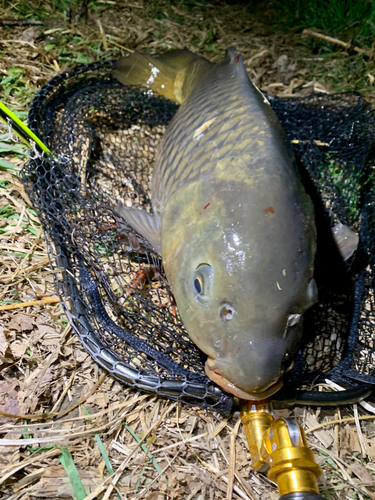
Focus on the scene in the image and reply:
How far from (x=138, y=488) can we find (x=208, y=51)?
404 centimetres

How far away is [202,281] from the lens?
163cm

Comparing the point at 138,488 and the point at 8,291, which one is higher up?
the point at 8,291

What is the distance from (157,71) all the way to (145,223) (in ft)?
4.99

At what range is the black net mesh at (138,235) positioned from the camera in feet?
6.88

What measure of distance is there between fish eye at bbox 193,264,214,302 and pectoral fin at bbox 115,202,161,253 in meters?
0.64

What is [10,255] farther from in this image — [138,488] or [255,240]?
[255,240]

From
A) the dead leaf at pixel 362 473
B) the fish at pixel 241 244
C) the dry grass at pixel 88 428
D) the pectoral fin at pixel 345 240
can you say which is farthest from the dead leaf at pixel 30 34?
the dead leaf at pixel 362 473

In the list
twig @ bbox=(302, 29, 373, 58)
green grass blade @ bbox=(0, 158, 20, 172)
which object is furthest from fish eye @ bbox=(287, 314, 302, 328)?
twig @ bbox=(302, 29, 373, 58)

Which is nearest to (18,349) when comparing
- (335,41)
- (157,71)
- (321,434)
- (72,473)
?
(72,473)

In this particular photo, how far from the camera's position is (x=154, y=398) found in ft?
6.82

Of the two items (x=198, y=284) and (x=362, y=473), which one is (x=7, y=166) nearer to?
(x=198, y=284)

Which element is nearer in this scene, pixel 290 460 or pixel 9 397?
pixel 290 460

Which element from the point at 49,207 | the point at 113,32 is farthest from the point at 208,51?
the point at 49,207

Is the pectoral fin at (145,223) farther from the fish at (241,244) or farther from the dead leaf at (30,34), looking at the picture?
the dead leaf at (30,34)
